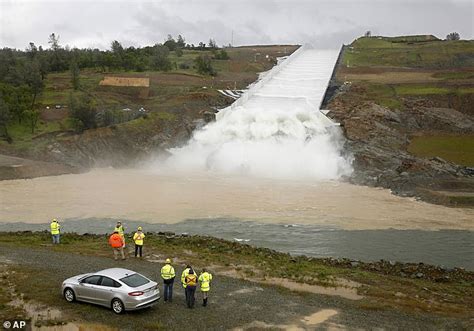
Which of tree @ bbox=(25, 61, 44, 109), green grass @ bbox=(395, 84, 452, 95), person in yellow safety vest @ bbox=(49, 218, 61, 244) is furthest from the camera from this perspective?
green grass @ bbox=(395, 84, 452, 95)

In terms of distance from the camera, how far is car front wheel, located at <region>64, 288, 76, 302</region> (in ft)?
51.0

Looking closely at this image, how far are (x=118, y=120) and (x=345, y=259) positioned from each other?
36748 millimetres

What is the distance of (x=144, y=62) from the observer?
8731cm


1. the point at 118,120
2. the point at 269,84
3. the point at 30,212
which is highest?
the point at 269,84

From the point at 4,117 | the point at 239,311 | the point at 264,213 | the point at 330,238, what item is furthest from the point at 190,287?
the point at 4,117

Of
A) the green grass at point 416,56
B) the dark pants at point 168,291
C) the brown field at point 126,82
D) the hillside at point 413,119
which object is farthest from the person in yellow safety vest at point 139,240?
the green grass at point 416,56

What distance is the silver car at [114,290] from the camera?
14703mm

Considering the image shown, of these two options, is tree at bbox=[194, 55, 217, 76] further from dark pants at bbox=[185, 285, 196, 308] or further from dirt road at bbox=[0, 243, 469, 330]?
dark pants at bbox=[185, 285, 196, 308]

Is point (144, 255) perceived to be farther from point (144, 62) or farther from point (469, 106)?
point (144, 62)

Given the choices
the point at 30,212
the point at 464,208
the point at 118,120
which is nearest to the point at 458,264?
the point at 464,208

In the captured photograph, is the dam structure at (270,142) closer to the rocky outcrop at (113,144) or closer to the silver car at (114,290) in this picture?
the rocky outcrop at (113,144)

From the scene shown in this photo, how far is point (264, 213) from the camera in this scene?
3278 cm

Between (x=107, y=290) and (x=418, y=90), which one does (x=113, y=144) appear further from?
(x=107, y=290)

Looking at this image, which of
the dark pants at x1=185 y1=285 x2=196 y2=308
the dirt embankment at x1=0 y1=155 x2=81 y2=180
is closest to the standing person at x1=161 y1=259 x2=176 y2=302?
the dark pants at x1=185 y1=285 x2=196 y2=308
